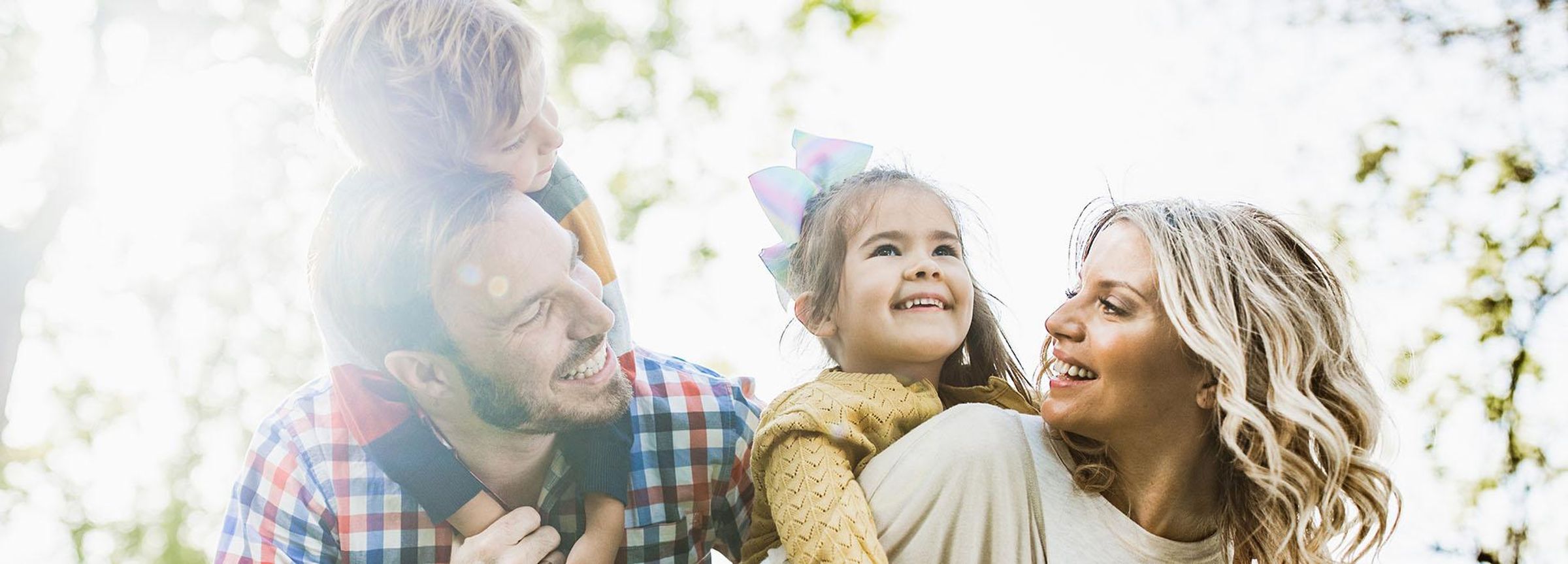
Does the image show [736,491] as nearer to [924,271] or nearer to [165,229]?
[924,271]

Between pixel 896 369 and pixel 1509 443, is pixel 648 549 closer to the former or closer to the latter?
pixel 896 369

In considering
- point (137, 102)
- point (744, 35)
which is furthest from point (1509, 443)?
point (137, 102)

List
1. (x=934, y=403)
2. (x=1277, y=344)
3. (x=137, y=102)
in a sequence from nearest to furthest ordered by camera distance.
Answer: (x=1277, y=344), (x=934, y=403), (x=137, y=102)

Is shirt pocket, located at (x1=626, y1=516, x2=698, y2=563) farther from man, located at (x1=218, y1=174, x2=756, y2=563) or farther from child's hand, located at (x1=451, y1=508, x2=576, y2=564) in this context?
child's hand, located at (x1=451, y1=508, x2=576, y2=564)

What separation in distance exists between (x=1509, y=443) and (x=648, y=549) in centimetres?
439

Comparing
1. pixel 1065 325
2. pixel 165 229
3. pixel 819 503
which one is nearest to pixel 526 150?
pixel 819 503

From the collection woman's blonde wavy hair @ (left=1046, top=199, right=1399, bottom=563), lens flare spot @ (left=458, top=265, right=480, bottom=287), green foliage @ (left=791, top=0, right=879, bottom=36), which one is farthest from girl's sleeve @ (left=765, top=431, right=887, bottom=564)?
green foliage @ (left=791, top=0, right=879, bottom=36)

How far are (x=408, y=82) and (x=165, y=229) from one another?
3052 millimetres

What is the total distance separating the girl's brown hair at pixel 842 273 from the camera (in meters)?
1.99

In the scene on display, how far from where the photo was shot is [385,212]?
1695mm

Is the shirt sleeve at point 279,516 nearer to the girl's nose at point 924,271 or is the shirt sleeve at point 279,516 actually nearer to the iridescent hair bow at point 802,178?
the iridescent hair bow at point 802,178

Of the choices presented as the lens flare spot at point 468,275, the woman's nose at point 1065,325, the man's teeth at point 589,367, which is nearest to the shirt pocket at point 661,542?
the man's teeth at point 589,367

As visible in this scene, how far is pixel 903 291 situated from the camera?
1886 millimetres

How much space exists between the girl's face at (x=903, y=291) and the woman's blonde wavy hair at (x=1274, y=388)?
1.00ft
